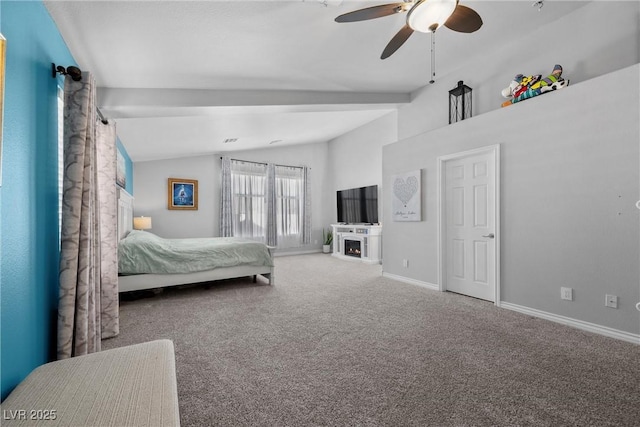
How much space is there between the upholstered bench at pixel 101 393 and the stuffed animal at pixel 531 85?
390cm

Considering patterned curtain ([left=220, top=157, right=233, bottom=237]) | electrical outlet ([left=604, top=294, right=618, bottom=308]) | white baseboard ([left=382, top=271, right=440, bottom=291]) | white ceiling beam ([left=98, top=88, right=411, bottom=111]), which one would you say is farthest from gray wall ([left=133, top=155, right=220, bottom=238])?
electrical outlet ([left=604, top=294, right=618, bottom=308])

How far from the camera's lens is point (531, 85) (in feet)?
10.1

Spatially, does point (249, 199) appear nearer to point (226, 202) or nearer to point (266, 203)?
point (266, 203)

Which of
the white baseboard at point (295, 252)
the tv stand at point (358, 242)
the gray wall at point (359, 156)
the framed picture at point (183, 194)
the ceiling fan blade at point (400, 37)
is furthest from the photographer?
the white baseboard at point (295, 252)

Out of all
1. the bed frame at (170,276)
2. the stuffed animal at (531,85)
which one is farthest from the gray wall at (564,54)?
the bed frame at (170,276)

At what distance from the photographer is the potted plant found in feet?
26.8

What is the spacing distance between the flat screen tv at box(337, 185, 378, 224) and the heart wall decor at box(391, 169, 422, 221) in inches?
78.5

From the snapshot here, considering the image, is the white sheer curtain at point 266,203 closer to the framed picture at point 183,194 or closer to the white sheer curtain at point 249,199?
the white sheer curtain at point 249,199

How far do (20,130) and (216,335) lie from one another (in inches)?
74.9

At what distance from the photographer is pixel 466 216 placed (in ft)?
12.2

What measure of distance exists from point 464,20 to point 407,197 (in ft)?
8.84

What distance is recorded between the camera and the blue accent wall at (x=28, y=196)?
1.28 meters

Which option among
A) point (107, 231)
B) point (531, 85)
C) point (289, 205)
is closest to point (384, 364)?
point (107, 231)

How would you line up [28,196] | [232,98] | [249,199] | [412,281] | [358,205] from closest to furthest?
1. [28,196]
2. [232,98]
3. [412,281]
4. [358,205]
5. [249,199]
